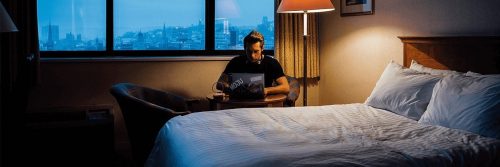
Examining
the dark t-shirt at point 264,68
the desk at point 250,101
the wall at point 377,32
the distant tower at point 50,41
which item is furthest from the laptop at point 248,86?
the distant tower at point 50,41

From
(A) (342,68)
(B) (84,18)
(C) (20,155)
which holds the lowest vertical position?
(C) (20,155)

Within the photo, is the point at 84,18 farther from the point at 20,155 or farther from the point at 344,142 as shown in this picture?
the point at 344,142

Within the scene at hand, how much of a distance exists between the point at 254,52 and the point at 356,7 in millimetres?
937

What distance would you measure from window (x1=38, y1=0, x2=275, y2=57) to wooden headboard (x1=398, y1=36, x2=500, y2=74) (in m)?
1.74

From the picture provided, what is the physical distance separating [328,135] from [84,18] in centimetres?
286

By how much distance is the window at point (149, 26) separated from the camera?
14.1ft

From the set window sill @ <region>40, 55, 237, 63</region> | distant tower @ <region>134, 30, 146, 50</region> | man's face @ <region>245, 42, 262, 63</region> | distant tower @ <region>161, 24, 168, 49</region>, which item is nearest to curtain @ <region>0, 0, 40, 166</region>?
window sill @ <region>40, 55, 237, 63</region>

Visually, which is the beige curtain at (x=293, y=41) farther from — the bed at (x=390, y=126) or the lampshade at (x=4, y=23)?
the lampshade at (x=4, y=23)

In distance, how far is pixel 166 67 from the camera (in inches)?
175

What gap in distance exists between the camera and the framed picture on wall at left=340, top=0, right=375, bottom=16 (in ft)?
12.8

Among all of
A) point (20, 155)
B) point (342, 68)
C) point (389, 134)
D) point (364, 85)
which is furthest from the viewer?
point (342, 68)

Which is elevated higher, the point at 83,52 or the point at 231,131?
the point at 83,52

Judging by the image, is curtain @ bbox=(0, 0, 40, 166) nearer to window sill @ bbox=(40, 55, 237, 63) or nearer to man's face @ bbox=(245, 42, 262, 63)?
window sill @ bbox=(40, 55, 237, 63)

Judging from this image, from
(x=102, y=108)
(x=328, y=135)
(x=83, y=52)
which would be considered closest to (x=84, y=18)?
(x=83, y=52)
